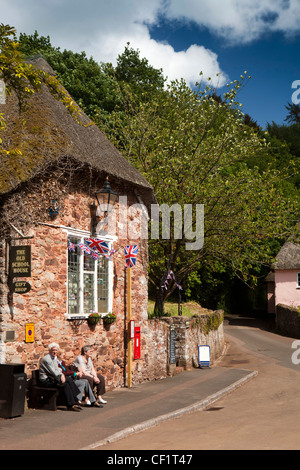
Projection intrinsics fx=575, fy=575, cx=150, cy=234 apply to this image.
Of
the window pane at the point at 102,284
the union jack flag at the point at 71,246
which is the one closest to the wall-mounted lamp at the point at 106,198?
the window pane at the point at 102,284

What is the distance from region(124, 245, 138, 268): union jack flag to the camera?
14.9m

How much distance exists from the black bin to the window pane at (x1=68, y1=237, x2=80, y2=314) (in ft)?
9.66

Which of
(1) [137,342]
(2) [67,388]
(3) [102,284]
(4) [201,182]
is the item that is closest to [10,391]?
(2) [67,388]

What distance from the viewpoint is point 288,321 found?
3362cm

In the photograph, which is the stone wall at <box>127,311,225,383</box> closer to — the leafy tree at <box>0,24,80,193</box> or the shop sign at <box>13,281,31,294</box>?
the shop sign at <box>13,281,31,294</box>

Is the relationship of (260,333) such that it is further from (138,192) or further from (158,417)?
(158,417)

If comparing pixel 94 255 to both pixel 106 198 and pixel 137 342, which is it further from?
pixel 137 342

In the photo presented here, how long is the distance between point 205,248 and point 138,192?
7.42m

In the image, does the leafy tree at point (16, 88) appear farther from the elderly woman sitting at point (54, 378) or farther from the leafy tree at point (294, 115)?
the leafy tree at point (294, 115)

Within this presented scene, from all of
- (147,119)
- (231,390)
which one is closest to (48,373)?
(231,390)

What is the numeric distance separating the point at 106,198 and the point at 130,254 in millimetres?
1904

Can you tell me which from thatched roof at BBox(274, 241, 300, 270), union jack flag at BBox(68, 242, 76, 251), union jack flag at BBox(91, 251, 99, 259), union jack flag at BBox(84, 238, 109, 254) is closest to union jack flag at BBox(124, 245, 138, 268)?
union jack flag at BBox(84, 238, 109, 254)

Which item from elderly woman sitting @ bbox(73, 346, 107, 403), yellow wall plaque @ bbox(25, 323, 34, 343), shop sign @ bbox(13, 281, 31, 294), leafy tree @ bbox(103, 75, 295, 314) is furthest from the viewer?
leafy tree @ bbox(103, 75, 295, 314)

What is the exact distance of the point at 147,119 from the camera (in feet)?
78.1
